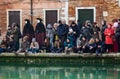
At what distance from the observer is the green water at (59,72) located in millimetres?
18172

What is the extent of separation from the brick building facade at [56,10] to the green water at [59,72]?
18.3 ft

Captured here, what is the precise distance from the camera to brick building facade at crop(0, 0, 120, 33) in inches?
1014

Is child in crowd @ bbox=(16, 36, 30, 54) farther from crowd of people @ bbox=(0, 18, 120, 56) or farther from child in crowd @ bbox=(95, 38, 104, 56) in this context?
child in crowd @ bbox=(95, 38, 104, 56)

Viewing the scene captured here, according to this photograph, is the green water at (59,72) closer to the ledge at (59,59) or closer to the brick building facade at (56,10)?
the ledge at (59,59)

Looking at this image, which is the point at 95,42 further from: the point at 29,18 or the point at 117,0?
the point at 29,18

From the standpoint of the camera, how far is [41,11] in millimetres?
26922

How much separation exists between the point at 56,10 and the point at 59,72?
7.85 metres

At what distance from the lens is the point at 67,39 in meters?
22.2

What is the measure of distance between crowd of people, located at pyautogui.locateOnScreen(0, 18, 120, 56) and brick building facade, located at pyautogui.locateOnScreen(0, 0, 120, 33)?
2.29 metres

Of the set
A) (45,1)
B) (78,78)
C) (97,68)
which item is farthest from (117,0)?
(78,78)

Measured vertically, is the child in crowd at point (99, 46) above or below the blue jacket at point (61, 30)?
below

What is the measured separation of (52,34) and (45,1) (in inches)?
163

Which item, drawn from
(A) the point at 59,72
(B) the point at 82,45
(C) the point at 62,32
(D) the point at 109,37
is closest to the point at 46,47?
(C) the point at 62,32

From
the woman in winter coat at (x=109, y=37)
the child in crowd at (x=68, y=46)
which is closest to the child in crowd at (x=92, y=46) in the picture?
the woman in winter coat at (x=109, y=37)
